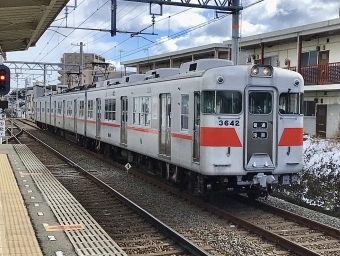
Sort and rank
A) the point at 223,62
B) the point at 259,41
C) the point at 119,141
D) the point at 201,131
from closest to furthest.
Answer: the point at 201,131 → the point at 223,62 → the point at 119,141 → the point at 259,41

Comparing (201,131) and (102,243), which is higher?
(201,131)

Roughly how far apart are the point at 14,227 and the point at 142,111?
22.7 feet

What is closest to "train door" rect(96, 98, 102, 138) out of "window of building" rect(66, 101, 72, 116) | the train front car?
"window of building" rect(66, 101, 72, 116)

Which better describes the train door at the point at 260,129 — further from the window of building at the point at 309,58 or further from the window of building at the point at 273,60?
A: the window of building at the point at 273,60

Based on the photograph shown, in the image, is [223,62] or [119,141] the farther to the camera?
[119,141]

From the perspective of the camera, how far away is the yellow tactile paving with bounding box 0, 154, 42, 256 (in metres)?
5.89

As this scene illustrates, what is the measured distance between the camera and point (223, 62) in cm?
1081

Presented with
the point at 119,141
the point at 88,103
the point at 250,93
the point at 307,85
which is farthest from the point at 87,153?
the point at 250,93

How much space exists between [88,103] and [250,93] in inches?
509

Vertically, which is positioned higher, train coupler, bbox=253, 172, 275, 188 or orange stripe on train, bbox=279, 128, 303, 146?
orange stripe on train, bbox=279, 128, 303, 146

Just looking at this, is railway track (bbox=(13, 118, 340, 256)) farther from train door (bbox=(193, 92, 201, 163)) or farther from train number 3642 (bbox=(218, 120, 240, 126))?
train number 3642 (bbox=(218, 120, 240, 126))

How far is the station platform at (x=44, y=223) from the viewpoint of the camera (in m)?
6.21

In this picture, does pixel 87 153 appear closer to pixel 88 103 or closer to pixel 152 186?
pixel 88 103

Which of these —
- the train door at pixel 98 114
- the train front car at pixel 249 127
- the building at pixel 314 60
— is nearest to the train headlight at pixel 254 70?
the train front car at pixel 249 127
